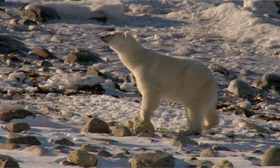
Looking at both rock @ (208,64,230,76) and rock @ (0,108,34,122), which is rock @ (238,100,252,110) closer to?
rock @ (208,64,230,76)

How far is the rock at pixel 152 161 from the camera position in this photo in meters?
3.38

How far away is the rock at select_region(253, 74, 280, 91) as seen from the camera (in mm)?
9180

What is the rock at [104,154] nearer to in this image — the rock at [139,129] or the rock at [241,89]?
the rock at [139,129]

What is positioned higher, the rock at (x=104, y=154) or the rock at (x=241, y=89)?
the rock at (x=104, y=154)

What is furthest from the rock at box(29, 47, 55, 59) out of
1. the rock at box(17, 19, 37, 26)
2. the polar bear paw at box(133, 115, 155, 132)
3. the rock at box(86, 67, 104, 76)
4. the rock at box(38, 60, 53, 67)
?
the polar bear paw at box(133, 115, 155, 132)

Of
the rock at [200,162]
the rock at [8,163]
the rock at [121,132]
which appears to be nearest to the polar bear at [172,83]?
the rock at [121,132]

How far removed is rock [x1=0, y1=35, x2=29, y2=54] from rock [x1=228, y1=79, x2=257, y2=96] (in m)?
5.50

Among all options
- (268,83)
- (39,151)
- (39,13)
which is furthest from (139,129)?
(39,13)

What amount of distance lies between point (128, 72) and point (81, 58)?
1310 mm

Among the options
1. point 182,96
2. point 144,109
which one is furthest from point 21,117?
point 182,96

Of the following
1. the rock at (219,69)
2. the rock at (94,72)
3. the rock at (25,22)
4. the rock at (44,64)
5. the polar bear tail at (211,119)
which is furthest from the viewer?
the rock at (25,22)

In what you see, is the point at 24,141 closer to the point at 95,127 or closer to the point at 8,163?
the point at 8,163

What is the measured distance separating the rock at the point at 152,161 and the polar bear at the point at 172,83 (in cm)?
234

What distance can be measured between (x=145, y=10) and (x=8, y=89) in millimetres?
11505
